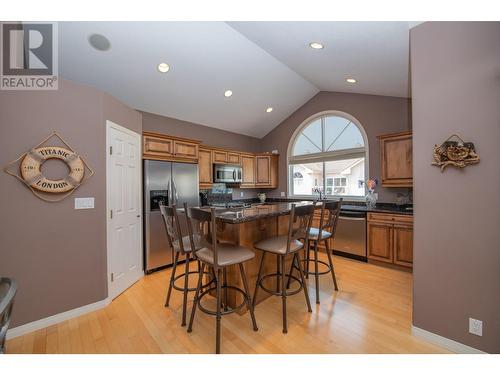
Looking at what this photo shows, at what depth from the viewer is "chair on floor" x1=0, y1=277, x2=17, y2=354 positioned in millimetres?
967

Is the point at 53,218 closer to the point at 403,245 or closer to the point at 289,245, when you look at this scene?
the point at 289,245

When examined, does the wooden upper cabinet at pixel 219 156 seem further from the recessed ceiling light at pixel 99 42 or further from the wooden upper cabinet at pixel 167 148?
the recessed ceiling light at pixel 99 42

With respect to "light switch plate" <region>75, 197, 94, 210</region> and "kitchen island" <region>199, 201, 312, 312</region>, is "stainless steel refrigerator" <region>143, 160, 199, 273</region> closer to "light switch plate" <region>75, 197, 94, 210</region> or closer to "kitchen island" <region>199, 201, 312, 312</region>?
"light switch plate" <region>75, 197, 94, 210</region>

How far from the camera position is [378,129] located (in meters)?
4.35

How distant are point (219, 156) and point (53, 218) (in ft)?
10.1

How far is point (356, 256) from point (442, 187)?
2490mm

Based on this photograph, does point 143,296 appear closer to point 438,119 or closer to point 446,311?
point 446,311

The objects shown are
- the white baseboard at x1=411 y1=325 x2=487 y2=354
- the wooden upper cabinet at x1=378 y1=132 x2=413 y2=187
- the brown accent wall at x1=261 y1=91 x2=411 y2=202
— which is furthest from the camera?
the brown accent wall at x1=261 y1=91 x2=411 y2=202

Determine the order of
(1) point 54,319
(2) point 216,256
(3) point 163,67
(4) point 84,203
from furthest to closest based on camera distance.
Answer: (3) point 163,67 → (4) point 84,203 → (1) point 54,319 → (2) point 216,256

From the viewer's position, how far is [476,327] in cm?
167

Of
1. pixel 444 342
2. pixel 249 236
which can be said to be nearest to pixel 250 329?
pixel 249 236

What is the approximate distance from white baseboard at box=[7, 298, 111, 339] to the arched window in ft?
14.7

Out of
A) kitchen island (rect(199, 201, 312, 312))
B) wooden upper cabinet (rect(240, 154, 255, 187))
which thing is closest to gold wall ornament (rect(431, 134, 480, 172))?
kitchen island (rect(199, 201, 312, 312))

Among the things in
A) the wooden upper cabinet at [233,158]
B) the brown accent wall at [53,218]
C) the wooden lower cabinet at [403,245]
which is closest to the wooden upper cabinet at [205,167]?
the wooden upper cabinet at [233,158]
